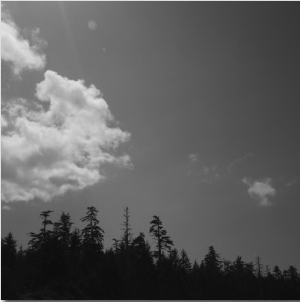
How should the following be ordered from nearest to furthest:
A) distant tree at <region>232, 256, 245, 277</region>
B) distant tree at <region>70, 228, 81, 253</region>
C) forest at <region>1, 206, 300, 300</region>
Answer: forest at <region>1, 206, 300, 300</region>, distant tree at <region>70, 228, 81, 253</region>, distant tree at <region>232, 256, 245, 277</region>

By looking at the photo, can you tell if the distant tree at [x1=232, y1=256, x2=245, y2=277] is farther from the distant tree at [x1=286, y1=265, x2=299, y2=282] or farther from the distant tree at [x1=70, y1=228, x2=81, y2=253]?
the distant tree at [x1=70, y1=228, x2=81, y2=253]

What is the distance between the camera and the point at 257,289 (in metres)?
63.1

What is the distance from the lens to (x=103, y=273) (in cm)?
3278

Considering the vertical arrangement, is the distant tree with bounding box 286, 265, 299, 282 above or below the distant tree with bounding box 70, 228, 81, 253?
below

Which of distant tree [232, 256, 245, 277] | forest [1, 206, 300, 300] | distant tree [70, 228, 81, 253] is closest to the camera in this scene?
forest [1, 206, 300, 300]

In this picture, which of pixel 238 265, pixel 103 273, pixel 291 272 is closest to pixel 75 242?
pixel 103 273

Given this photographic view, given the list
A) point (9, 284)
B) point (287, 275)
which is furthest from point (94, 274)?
point (287, 275)

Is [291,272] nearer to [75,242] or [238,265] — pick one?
[238,265]

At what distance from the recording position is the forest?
2798 centimetres

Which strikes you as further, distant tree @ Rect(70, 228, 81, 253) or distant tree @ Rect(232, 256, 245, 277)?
distant tree @ Rect(232, 256, 245, 277)

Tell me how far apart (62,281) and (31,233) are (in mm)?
19948

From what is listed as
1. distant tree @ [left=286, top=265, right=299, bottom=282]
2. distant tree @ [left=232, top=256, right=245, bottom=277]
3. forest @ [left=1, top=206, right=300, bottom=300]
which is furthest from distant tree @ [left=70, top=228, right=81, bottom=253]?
distant tree @ [left=286, top=265, right=299, bottom=282]

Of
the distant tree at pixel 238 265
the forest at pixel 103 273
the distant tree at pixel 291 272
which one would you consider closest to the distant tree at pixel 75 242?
the forest at pixel 103 273

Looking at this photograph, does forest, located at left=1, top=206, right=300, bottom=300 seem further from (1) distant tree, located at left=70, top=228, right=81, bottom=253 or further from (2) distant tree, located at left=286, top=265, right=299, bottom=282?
(2) distant tree, located at left=286, top=265, right=299, bottom=282
